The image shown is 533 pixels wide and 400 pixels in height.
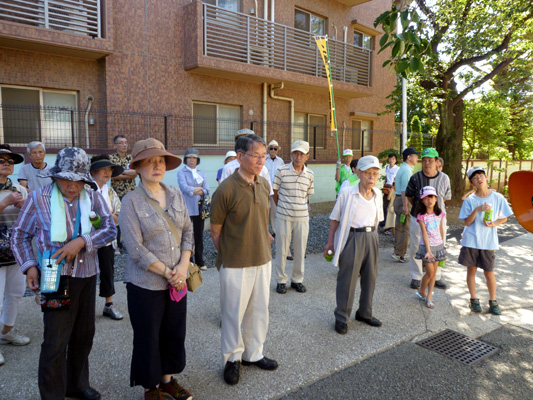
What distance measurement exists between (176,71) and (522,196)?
1040 centimetres

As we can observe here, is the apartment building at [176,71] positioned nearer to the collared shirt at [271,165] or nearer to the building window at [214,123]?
the building window at [214,123]

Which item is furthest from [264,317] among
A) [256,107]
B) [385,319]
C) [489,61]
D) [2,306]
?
[489,61]

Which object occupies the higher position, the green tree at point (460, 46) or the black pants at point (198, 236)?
the green tree at point (460, 46)

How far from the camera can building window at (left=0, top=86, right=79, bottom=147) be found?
8711 millimetres

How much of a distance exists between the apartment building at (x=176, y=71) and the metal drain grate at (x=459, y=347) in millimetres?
8182

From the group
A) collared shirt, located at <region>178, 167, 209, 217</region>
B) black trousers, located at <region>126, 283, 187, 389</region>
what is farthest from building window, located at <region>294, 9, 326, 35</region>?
black trousers, located at <region>126, 283, 187, 389</region>

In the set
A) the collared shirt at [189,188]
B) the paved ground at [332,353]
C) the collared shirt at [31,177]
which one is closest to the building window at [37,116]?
the collared shirt at [31,177]

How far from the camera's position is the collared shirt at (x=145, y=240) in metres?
2.68

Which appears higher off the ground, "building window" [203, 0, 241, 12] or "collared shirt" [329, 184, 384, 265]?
"building window" [203, 0, 241, 12]

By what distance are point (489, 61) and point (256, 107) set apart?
8463 millimetres

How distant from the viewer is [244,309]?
333 centimetres

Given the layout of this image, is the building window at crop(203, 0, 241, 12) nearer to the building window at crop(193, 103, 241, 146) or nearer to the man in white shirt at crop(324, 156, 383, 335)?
the building window at crop(193, 103, 241, 146)

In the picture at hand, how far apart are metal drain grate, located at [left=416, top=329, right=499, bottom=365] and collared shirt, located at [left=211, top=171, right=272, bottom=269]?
208 centimetres

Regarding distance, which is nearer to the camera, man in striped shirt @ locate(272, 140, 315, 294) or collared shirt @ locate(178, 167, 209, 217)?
man in striped shirt @ locate(272, 140, 315, 294)
